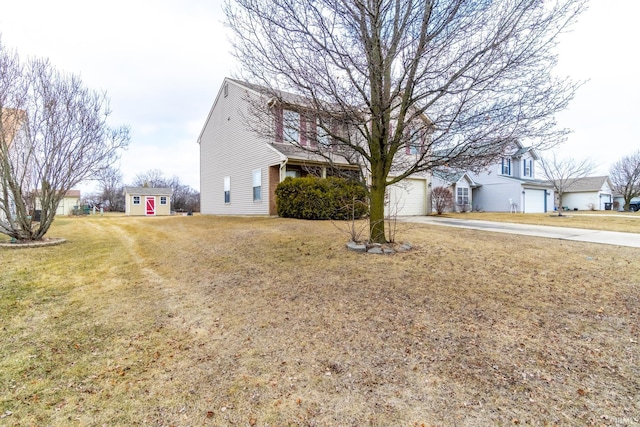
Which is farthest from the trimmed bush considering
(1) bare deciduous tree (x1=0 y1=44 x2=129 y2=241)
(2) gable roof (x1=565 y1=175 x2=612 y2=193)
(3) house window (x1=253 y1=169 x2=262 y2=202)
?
(2) gable roof (x1=565 y1=175 x2=612 y2=193)

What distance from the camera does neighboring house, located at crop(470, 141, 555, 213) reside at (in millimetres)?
23828

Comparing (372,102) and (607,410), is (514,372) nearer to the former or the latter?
(607,410)

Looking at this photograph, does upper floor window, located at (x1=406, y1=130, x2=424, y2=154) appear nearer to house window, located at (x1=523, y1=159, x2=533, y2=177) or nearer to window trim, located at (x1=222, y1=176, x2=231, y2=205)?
window trim, located at (x1=222, y1=176, x2=231, y2=205)

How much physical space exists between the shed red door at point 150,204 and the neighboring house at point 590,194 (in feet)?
145

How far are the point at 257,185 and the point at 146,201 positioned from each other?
20.5 m

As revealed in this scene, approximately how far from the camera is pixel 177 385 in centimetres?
260

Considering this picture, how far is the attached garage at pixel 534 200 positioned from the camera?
960 inches

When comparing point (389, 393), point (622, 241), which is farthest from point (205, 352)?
point (622, 241)

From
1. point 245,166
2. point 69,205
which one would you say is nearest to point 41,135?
point 245,166

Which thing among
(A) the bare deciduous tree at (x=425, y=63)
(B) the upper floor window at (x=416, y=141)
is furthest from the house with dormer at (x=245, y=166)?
Result: (A) the bare deciduous tree at (x=425, y=63)

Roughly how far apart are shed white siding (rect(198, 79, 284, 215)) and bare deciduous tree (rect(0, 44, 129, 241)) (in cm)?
611

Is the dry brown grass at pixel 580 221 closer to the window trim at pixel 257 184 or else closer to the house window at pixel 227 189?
the window trim at pixel 257 184

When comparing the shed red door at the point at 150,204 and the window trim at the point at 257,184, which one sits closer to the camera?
the window trim at the point at 257,184

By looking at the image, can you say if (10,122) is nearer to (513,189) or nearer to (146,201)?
(146,201)
